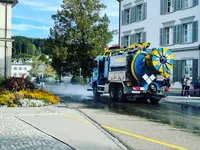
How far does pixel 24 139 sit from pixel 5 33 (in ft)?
78.8

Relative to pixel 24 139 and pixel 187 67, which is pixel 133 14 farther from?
pixel 24 139

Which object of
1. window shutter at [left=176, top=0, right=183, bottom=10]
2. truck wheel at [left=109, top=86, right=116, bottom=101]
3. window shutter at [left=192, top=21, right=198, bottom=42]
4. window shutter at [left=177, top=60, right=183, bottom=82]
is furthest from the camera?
window shutter at [left=176, top=0, right=183, bottom=10]

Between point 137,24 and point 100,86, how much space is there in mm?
16516

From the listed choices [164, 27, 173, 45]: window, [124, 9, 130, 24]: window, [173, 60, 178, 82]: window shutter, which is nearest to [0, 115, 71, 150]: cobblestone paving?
[173, 60, 178, 82]: window shutter

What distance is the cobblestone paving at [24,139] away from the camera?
6.83m

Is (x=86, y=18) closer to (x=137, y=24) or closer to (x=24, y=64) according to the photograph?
(x=137, y=24)

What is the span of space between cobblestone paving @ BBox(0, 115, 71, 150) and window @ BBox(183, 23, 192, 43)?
23.1 meters

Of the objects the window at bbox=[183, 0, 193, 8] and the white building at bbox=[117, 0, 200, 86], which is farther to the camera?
the window at bbox=[183, 0, 193, 8]

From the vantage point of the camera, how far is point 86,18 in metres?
34.9

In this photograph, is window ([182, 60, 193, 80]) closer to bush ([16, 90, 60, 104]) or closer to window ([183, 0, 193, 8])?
window ([183, 0, 193, 8])

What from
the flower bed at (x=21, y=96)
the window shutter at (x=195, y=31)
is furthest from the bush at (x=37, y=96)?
the window shutter at (x=195, y=31)

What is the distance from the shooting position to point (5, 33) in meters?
30.1

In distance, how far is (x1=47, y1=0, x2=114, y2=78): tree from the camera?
34.8 metres

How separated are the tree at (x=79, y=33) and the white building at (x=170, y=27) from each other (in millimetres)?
3262
